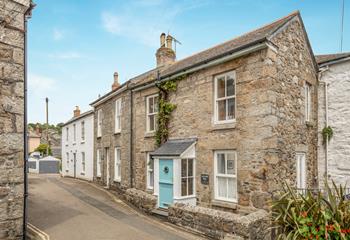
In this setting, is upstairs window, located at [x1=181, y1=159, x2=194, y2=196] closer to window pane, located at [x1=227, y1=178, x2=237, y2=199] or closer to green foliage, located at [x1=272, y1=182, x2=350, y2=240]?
window pane, located at [x1=227, y1=178, x2=237, y2=199]

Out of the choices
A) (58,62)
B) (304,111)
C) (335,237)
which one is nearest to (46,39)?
(58,62)

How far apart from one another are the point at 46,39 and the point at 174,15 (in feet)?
15.7

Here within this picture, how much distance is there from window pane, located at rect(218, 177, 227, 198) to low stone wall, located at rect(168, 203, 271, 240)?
1.45m

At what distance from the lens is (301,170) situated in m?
10.8

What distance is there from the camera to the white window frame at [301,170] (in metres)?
10.6

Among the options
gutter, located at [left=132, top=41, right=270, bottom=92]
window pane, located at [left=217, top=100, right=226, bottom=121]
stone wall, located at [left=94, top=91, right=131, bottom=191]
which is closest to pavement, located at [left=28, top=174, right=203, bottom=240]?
stone wall, located at [left=94, top=91, right=131, bottom=191]

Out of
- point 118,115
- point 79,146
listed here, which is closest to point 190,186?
point 118,115

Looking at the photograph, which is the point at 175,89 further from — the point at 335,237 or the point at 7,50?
the point at 335,237

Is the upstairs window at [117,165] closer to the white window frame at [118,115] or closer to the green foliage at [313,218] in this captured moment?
the white window frame at [118,115]

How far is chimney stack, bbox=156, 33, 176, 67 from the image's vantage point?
17609mm

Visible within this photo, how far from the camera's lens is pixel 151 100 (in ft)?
46.3

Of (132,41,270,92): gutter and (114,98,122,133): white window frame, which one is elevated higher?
(132,41,270,92): gutter

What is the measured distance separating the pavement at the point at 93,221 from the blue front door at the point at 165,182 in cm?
87

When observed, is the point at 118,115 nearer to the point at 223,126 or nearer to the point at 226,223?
the point at 223,126
